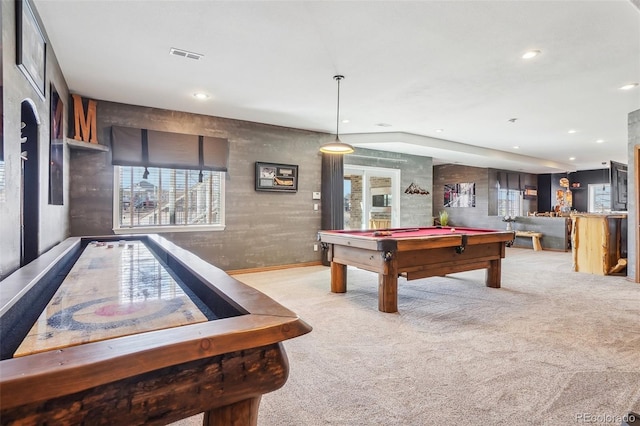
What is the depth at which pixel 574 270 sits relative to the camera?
5875 millimetres

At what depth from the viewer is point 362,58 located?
335 centimetres

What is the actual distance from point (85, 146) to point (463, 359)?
4.86 m

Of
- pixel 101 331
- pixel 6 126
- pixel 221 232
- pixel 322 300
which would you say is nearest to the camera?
pixel 101 331

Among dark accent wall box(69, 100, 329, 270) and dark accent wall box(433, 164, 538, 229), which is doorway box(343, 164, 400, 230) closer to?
dark accent wall box(69, 100, 329, 270)

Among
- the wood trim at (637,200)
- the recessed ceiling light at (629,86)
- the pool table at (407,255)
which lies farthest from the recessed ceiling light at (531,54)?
the wood trim at (637,200)

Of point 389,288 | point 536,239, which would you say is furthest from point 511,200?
point 389,288

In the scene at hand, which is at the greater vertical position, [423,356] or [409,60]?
[409,60]

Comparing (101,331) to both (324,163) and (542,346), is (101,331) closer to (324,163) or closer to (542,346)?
(542,346)

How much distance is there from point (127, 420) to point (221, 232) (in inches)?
195

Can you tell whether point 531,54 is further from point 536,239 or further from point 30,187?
point 536,239

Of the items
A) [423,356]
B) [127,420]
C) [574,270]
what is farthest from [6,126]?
[574,270]

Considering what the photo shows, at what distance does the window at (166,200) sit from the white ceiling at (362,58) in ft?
3.39

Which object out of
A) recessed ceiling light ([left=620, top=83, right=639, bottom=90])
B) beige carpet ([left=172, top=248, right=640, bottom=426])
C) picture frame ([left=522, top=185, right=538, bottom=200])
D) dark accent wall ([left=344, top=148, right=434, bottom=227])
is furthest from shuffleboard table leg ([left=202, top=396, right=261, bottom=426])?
picture frame ([left=522, top=185, right=538, bottom=200])

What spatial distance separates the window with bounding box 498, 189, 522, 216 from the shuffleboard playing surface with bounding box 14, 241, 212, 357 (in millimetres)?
12323
